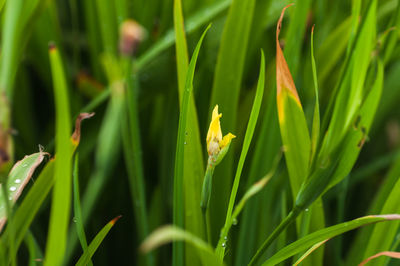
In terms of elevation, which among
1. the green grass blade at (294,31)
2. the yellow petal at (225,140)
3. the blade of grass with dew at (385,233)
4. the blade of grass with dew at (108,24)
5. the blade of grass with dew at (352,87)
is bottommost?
the blade of grass with dew at (385,233)

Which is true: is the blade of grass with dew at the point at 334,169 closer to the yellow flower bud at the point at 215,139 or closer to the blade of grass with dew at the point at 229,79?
the yellow flower bud at the point at 215,139

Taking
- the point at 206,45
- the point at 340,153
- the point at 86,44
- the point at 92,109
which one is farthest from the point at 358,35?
the point at 86,44

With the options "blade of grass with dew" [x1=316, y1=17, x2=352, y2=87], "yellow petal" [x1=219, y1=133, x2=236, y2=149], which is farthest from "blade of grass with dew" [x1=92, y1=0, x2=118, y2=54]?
"yellow petal" [x1=219, y1=133, x2=236, y2=149]

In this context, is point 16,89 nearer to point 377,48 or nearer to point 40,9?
point 40,9

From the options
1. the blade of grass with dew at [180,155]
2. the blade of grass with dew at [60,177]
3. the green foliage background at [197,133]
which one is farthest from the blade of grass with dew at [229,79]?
the blade of grass with dew at [60,177]

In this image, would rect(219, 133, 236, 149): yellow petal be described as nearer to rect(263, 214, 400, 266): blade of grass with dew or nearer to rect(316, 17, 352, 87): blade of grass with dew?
rect(263, 214, 400, 266): blade of grass with dew

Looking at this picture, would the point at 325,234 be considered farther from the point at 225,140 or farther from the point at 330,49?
the point at 330,49
